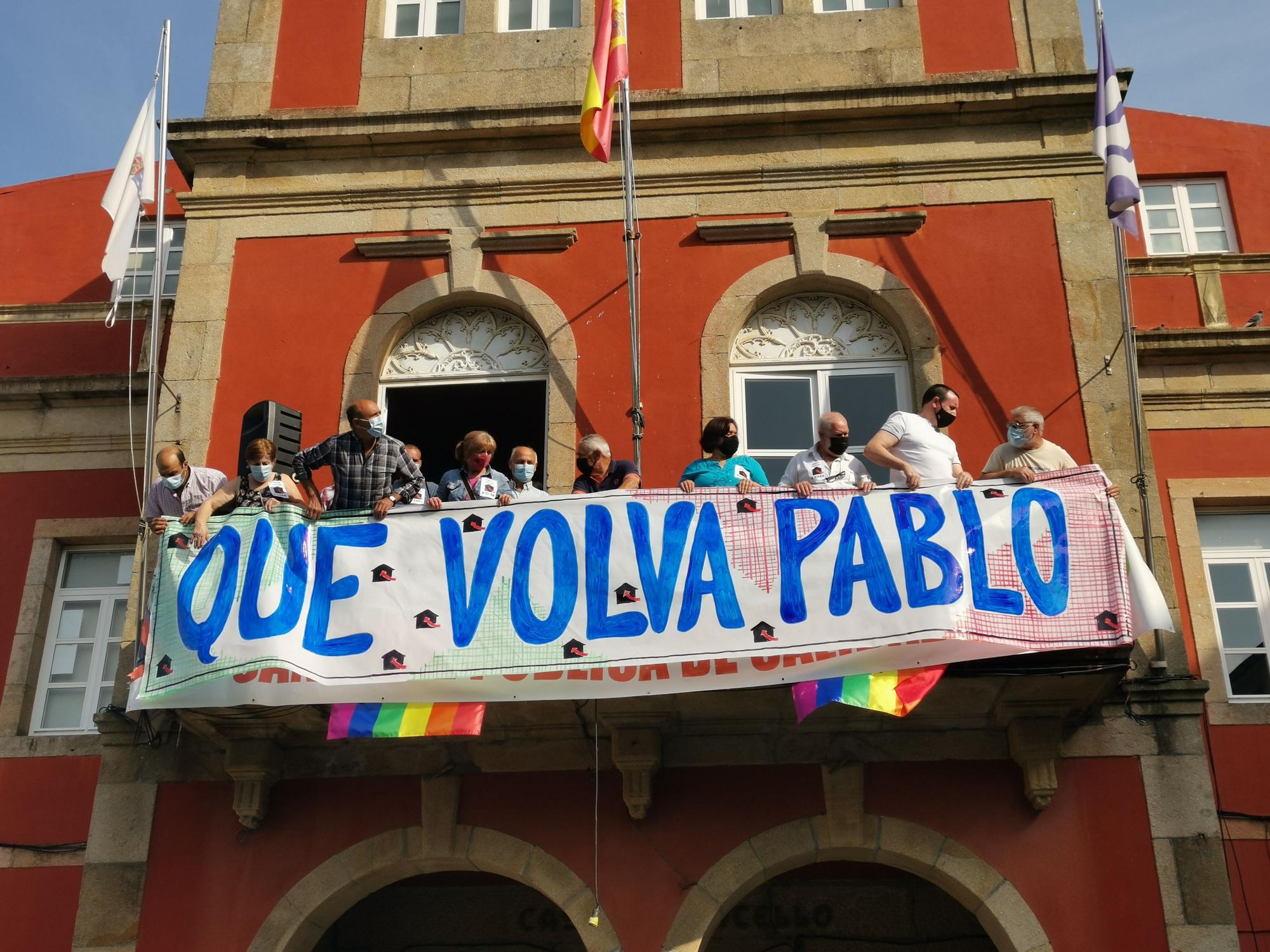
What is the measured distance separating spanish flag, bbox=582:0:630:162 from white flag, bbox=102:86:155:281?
150 inches

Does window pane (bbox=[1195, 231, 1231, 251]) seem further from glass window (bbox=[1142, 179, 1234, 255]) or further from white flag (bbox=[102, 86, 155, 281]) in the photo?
white flag (bbox=[102, 86, 155, 281])

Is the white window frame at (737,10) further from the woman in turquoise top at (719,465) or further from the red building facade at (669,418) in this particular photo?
the woman in turquoise top at (719,465)

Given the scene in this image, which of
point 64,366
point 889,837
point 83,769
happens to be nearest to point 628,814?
point 889,837

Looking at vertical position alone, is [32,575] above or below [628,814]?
above

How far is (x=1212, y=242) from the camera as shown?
15.0 metres

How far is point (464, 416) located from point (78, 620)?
4.12 m

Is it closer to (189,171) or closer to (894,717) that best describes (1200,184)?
(894,717)

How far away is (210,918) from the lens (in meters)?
10.4

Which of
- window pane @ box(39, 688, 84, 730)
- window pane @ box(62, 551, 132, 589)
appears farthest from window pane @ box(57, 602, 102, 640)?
window pane @ box(39, 688, 84, 730)

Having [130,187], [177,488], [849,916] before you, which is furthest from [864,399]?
[130,187]

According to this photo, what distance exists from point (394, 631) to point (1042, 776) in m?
4.51

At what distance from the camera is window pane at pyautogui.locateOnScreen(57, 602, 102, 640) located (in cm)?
1343

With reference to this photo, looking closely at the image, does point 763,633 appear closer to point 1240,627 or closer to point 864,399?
point 864,399

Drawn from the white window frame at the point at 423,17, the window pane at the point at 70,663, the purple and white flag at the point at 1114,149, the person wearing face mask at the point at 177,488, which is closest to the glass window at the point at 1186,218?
the purple and white flag at the point at 1114,149
